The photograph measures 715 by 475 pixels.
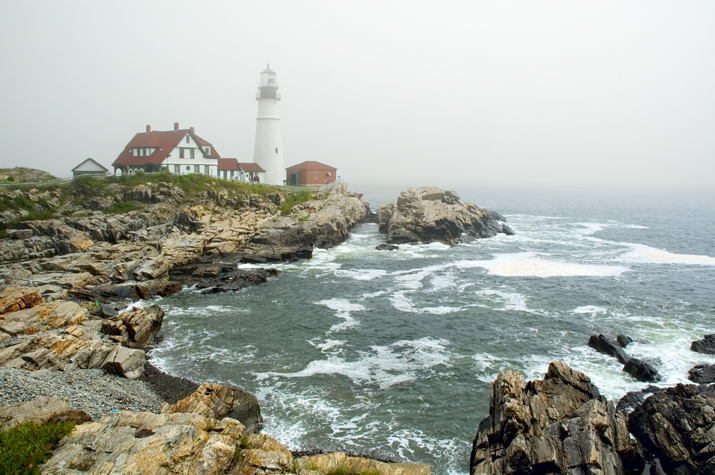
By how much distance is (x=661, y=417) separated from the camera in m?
14.9

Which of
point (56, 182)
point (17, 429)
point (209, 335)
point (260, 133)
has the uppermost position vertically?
point (260, 133)

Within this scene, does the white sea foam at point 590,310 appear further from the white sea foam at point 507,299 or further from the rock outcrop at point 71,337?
the rock outcrop at point 71,337

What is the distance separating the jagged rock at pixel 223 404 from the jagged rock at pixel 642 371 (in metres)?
14.6

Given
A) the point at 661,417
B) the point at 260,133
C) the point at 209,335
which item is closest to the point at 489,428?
the point at 661,417

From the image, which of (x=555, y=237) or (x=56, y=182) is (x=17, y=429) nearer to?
(x=56, y=182)

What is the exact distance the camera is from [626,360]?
2067cm

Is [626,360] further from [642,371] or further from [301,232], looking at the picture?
[301,232]

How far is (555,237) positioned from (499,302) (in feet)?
102

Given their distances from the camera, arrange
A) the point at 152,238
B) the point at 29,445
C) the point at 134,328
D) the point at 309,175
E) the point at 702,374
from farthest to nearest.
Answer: the point at 309,175 < the point at 152,238 < the point at 134,328 < the point at 702,374 < the point at 29,445

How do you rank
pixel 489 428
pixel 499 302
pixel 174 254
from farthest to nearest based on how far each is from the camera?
1. pixel 174 254
2. pixel 499 302
3. pixel 489 428

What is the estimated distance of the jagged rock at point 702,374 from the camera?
19031 millimetres

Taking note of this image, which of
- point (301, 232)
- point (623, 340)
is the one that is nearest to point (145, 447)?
point (623, 340)

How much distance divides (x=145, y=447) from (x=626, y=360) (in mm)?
18700

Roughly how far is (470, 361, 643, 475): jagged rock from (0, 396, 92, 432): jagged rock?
1093 cm
